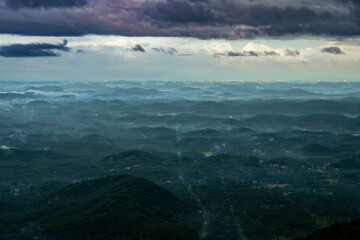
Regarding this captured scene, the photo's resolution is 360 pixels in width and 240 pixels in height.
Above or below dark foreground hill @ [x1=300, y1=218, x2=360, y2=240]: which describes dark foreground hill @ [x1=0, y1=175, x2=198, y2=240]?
below

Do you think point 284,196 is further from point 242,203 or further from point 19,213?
point 19,213

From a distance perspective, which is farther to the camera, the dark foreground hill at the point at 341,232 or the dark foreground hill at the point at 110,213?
the dark foreground hill at the point at 110,213

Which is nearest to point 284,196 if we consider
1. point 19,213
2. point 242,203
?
point 242,203

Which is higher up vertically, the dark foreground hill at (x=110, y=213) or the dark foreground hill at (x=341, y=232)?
the dark foreground hill at (x=341, y=232)

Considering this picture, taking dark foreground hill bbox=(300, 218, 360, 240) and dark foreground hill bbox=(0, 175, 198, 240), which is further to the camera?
dark foreground hill bbox=(0, 175, 198, 240)
